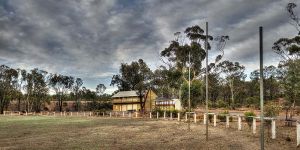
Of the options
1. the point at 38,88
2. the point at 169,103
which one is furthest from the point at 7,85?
the point at 169,103

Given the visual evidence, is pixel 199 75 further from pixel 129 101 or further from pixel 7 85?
pixel 7 85

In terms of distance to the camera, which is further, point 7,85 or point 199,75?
point 7,85

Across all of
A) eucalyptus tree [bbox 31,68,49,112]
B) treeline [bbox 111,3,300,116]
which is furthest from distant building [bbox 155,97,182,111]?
eucalyptus tree [bbox 31,68,49,112]

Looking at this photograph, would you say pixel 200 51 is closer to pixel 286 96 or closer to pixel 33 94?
pixel 286 96

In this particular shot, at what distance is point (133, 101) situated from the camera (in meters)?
98.4

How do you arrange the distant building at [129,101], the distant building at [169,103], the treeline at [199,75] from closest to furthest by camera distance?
the treeline at [199,75] < the distant building at [169,103] < the distant building at [129,101]

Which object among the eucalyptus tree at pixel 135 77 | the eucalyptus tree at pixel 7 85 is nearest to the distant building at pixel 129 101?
the eucalyptus tree at pixel 135 77

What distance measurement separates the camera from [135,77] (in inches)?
4333

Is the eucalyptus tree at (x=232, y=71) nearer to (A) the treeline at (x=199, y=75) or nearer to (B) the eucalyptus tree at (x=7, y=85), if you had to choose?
(A) the treeline at (x=199, y=75)

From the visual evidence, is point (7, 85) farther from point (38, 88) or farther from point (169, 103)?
point (169, 103)

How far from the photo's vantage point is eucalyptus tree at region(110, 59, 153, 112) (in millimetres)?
82287

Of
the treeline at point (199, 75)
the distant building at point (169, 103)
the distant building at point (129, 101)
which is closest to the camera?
the treeline at point (199, 75)

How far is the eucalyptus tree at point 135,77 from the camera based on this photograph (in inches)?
3240

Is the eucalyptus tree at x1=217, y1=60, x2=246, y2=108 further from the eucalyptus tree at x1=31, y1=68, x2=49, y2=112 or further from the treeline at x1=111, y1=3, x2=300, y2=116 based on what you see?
the eucalyptus tree at x1=31, y1=68, x2=49, y2=112
